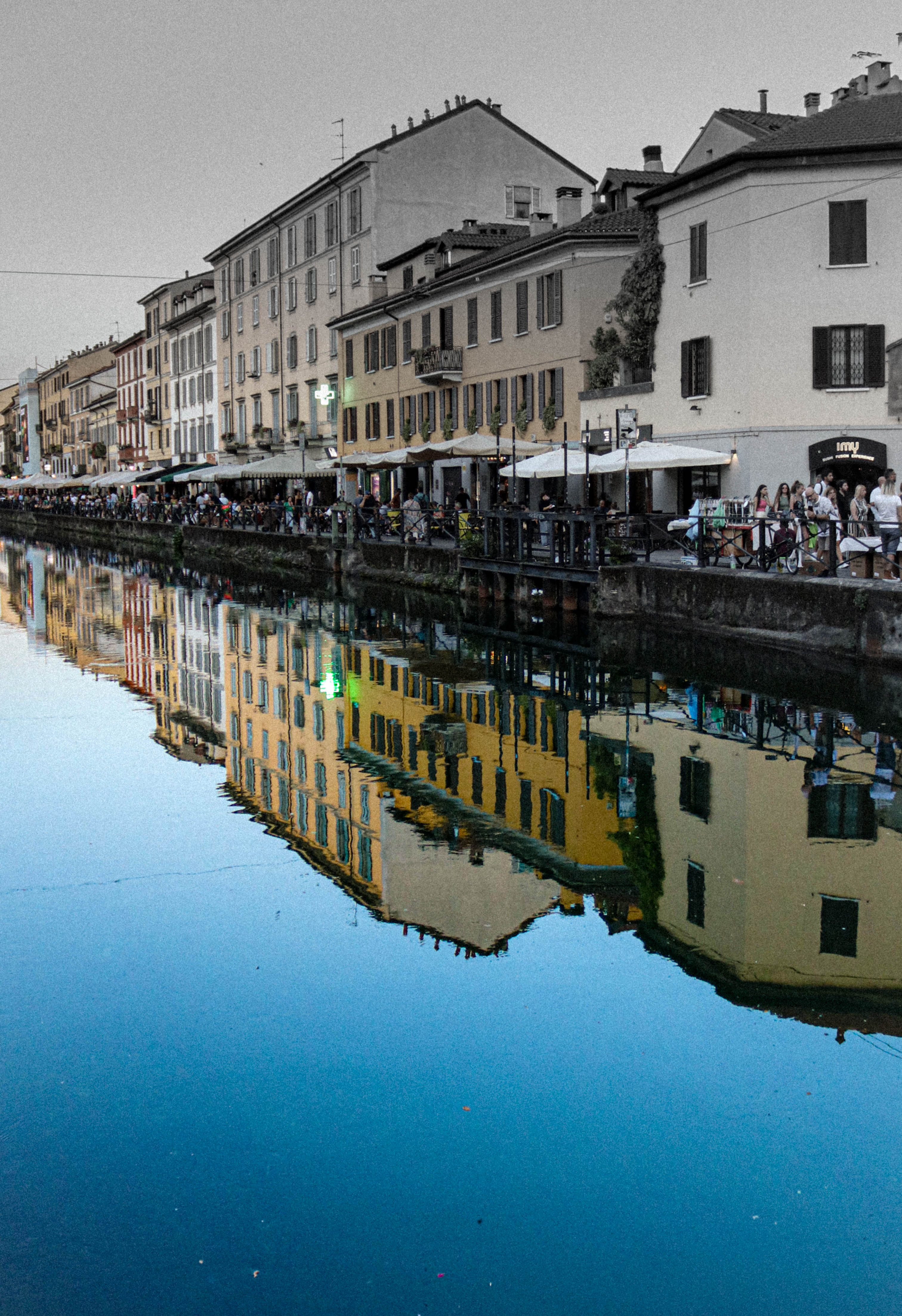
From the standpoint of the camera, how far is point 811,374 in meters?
30.9

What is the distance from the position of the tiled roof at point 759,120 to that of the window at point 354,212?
20.0 meters

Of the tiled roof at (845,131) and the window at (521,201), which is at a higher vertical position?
the window at (521,201)

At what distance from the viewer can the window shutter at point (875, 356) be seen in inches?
1200

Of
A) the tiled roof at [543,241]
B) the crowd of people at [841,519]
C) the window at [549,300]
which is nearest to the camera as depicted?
the crowd of people at [841,519]

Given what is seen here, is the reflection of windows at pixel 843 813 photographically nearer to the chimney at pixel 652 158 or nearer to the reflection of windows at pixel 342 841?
the reflection of windows at pixel 342 841

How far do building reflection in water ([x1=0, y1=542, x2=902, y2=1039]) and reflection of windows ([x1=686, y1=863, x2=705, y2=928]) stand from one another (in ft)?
0.08

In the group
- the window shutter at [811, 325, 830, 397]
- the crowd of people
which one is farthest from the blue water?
the window shutter at [811, 325, 830, 397]

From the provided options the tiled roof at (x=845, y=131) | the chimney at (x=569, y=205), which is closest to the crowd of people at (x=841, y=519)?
the tiled roof at (x=845, y=131)

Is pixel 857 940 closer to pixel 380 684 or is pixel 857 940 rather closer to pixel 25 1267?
pixel 25 1267

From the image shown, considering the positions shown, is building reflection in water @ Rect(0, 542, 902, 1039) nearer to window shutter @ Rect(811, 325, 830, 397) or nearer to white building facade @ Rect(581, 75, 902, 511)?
white building facade @ Rect(581, 75, 902, 511)

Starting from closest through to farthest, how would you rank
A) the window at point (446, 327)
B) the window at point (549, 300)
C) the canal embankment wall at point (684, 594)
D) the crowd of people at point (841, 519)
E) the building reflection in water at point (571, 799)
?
the building reflection in water at point (571, 799)
the canal embankment wall at point (684, 594)
the crowd of people at point (841, 519)
the window at point (549, 300)
the window at point (446, 327)

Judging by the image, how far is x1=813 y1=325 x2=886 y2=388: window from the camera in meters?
30.8

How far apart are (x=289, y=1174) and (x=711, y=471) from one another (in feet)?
93.8

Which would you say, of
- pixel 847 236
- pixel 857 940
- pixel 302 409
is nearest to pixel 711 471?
pixel 847 236
